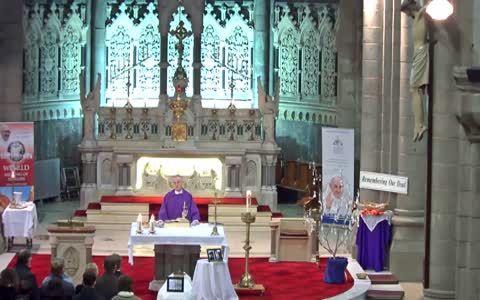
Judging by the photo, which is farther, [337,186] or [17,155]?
[17,155]

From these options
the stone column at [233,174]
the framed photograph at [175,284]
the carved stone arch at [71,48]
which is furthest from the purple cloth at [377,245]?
the carved stone arch at [71,48]

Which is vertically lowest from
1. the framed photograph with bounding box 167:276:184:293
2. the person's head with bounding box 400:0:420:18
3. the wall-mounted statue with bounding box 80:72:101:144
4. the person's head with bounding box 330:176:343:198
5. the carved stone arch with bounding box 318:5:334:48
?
the framed photograph with bounding box 167:276:184:293

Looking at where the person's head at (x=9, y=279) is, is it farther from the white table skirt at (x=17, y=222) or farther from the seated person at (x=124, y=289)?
the white table skirt at (x=17, y=222)

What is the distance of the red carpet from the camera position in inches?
833

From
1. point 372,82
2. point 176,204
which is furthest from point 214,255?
point 372,82

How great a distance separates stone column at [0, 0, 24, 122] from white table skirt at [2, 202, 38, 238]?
5.95 m

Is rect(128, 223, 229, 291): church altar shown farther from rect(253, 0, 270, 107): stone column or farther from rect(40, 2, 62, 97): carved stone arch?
rect(253, 0, 270, 107): stone column

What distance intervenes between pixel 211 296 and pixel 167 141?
10.5 meters

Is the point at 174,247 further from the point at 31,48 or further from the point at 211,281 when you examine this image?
the point at 31,48

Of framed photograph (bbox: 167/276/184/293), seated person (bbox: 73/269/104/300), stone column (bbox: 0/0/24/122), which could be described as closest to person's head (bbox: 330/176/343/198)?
framed photograph (bbox: 167/276/184/293)

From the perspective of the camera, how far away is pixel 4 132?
2658 centimetres

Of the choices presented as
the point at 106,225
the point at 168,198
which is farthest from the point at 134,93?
the point at 168,198

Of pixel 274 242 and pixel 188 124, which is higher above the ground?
pixel 188 124

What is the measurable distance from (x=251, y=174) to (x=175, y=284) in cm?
1187
